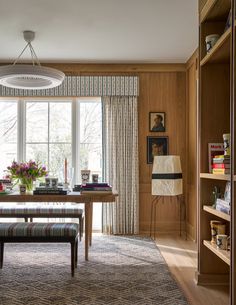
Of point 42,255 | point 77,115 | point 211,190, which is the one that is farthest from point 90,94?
point 211,190

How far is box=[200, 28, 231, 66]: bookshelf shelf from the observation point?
8.96ft

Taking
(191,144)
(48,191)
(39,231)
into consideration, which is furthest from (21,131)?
(39,231)

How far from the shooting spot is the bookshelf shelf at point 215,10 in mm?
2986

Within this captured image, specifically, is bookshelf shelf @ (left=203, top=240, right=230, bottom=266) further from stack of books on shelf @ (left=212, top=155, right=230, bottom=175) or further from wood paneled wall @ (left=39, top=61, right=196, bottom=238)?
wood paneled wall @ (left=39, top=61, right=196, bottom=238)

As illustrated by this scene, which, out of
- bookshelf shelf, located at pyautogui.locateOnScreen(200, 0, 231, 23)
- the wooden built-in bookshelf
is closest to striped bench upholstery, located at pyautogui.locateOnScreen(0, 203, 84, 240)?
the wooden built-in bookshelf

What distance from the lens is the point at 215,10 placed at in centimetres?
311

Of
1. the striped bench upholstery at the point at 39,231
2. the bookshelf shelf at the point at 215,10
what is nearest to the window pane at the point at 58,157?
the striped bench upholstery at the point at 39,231

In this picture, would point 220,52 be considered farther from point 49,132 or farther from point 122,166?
point 49,132

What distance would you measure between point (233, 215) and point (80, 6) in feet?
7.97

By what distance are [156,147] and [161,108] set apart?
59cm

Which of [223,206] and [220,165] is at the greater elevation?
[220,165]

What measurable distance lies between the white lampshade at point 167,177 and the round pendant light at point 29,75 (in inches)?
75.7

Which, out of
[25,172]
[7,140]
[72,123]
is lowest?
[25,172]

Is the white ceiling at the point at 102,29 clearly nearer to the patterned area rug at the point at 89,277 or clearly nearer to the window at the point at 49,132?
the window at the point at 49,132
